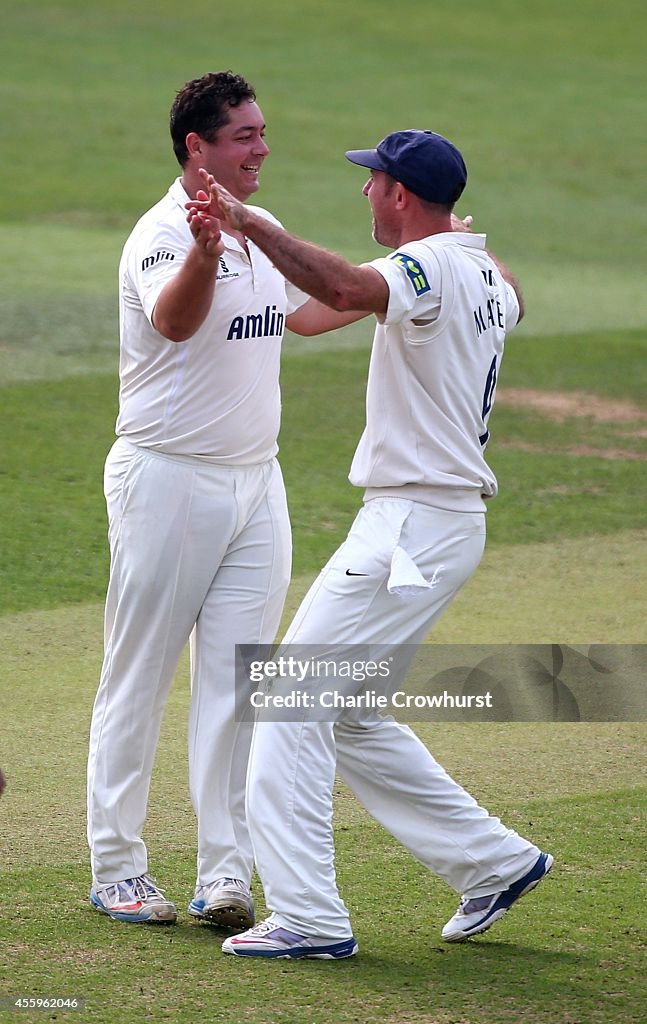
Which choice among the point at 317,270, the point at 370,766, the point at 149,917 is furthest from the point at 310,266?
the point at 149,917

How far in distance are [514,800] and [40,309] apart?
10089 mm

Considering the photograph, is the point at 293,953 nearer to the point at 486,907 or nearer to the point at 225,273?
the point at 486,907

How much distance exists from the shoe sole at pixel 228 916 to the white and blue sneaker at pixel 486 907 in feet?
1.77

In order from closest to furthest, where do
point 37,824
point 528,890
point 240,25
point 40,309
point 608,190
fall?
point 528,890, point 37,824, point 40,309, point 608,190, point 240,25

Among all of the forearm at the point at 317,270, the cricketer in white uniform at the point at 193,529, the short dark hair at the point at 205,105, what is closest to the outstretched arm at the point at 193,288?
the forearm at the point at 317,270

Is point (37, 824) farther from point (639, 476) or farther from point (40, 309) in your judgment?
point (40, 309)

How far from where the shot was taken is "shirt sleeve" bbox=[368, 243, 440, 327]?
4066 mm

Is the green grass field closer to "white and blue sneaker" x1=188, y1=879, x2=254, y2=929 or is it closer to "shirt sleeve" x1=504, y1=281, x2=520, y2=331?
"white and blue sneaker" x1=188, y1=879, x2=254, y2=929

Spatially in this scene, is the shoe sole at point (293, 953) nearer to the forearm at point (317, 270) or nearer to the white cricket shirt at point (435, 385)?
the white cricket shirt at point (435, 385)

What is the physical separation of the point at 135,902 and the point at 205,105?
2238mm

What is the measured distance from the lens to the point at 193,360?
4.42m

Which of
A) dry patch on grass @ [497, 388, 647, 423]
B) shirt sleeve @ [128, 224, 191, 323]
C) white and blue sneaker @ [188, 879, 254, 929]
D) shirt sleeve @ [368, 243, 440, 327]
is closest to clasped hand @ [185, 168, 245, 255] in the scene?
shirt sleeve @ [128, 224, 191, 323]

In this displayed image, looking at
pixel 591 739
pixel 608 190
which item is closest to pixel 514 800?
pixel 591 739

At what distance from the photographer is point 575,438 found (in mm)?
11320
